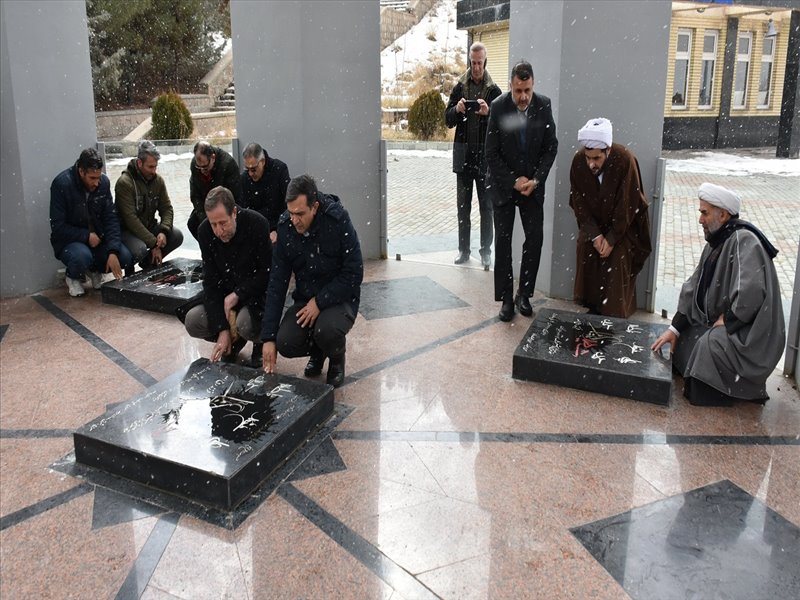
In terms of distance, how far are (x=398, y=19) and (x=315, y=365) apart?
31594 mm

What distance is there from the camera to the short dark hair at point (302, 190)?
14.9 feet

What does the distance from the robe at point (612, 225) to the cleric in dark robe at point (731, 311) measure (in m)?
1.22

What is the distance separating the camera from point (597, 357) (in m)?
5.01

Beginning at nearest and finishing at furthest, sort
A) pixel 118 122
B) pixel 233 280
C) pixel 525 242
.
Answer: pixel 233 280 → pixel 525 242 → pixel 118 122

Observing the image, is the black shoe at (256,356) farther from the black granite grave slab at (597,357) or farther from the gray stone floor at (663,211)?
the gray stone floor at (663,211)

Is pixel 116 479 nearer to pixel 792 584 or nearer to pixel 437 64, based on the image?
pixel 792 584

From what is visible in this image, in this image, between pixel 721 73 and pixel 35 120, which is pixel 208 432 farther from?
pixel 721 73

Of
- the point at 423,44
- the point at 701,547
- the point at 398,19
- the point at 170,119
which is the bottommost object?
the point at 701,547

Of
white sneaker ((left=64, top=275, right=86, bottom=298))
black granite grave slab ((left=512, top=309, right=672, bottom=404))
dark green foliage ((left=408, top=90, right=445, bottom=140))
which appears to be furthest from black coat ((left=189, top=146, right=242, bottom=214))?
dark green foliage ((left=408, top=90, right=445, bottom=140))

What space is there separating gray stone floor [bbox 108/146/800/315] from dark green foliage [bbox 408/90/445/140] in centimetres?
862

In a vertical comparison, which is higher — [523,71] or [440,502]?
[523,71]

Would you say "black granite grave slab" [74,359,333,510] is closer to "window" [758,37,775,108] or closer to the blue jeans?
the blue jeans

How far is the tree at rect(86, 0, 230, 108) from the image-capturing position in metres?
20.9

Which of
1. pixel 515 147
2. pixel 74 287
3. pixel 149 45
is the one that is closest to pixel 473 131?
pixel 515 147
